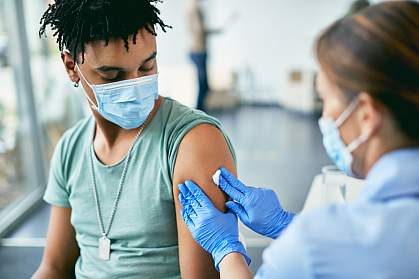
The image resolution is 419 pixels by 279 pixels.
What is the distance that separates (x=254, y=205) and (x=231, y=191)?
7 centimetres

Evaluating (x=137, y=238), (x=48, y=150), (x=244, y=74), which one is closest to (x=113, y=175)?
(x=137, y=238)

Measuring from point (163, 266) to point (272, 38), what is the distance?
6833mm

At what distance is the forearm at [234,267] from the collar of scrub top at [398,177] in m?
0.41

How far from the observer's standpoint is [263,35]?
25.3 ft

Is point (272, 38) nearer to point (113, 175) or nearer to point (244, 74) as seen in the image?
point (244, 74)

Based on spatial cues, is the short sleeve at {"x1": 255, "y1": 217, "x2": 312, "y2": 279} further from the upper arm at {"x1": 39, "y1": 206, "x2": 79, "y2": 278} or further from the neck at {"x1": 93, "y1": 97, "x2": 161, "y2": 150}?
the upper arm at {"x1": 39, "y1": 206, "x2": 79, "y2": 278}

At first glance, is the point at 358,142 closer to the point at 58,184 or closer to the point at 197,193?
the point at 197,193

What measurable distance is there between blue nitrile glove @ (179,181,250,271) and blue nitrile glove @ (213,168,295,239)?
0.06m

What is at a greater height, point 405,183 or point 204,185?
point 405,183

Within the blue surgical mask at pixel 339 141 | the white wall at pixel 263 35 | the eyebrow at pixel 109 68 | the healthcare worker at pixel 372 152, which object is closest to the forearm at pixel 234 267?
the healthcare worker at pixel 372 152

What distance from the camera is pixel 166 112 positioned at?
1.33m

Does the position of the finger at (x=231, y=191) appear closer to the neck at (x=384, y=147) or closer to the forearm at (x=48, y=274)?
the neck at (x=384, y=147)

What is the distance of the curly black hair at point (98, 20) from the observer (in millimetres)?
1202

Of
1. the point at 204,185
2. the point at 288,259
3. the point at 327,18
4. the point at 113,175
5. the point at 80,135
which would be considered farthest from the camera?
the point at 327,18
